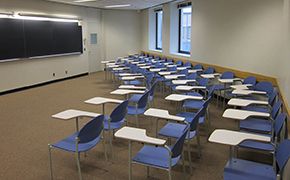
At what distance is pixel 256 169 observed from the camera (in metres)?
2.58

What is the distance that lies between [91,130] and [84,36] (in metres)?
9.53

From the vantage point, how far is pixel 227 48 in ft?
23.7

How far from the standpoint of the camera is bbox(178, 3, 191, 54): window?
10292 mm

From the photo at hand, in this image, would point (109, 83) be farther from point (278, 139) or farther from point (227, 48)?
point (278, 139)

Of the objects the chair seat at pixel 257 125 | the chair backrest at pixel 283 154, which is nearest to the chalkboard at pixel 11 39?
the chair seat at pixel 257 125

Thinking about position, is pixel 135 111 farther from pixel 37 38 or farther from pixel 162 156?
pixel 37 38

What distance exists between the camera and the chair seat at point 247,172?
2436 mm

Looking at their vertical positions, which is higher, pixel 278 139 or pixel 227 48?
pixel 227 48

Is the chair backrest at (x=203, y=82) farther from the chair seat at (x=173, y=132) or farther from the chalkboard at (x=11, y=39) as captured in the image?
the chalkboard at (x=11, y=39)

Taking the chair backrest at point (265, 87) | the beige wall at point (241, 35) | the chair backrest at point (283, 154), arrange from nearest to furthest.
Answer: the chair backrest at point (283, 154), the chair backrest at point (265, 87), the beige wall at point (241, 35)

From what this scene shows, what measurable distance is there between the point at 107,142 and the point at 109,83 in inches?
222

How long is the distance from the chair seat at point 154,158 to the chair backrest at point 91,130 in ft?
1.93

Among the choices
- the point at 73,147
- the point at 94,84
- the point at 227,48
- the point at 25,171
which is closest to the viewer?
the point at 73,147

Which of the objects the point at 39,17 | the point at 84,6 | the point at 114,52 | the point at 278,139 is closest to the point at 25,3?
the point at 39,17
